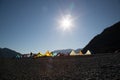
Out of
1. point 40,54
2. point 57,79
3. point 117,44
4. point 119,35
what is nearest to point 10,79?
point 57,79

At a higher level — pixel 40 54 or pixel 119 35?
pixel 119 35

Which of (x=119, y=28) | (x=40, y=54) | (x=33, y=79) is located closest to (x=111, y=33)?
(x=119, y=28)

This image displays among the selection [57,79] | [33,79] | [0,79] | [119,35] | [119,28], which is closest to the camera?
[57,79]

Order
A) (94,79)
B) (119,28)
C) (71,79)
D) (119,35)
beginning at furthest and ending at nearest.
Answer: (119,28)
(119,35)
(71,79)
(94,79)

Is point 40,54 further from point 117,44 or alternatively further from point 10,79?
point 117,44

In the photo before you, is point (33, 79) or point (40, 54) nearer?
point (33, 79)

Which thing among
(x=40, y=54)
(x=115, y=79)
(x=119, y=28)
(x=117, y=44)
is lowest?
(x=115, y=79)

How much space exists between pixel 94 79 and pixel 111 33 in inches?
4872

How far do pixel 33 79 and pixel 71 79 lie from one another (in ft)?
11.7

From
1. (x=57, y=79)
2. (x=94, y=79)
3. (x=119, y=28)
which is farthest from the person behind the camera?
(x=119, y=28)

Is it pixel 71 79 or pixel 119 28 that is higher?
pixel 119 28

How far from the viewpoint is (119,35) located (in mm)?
112750

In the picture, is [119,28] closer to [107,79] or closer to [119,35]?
[119,35]

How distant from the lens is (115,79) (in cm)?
883
